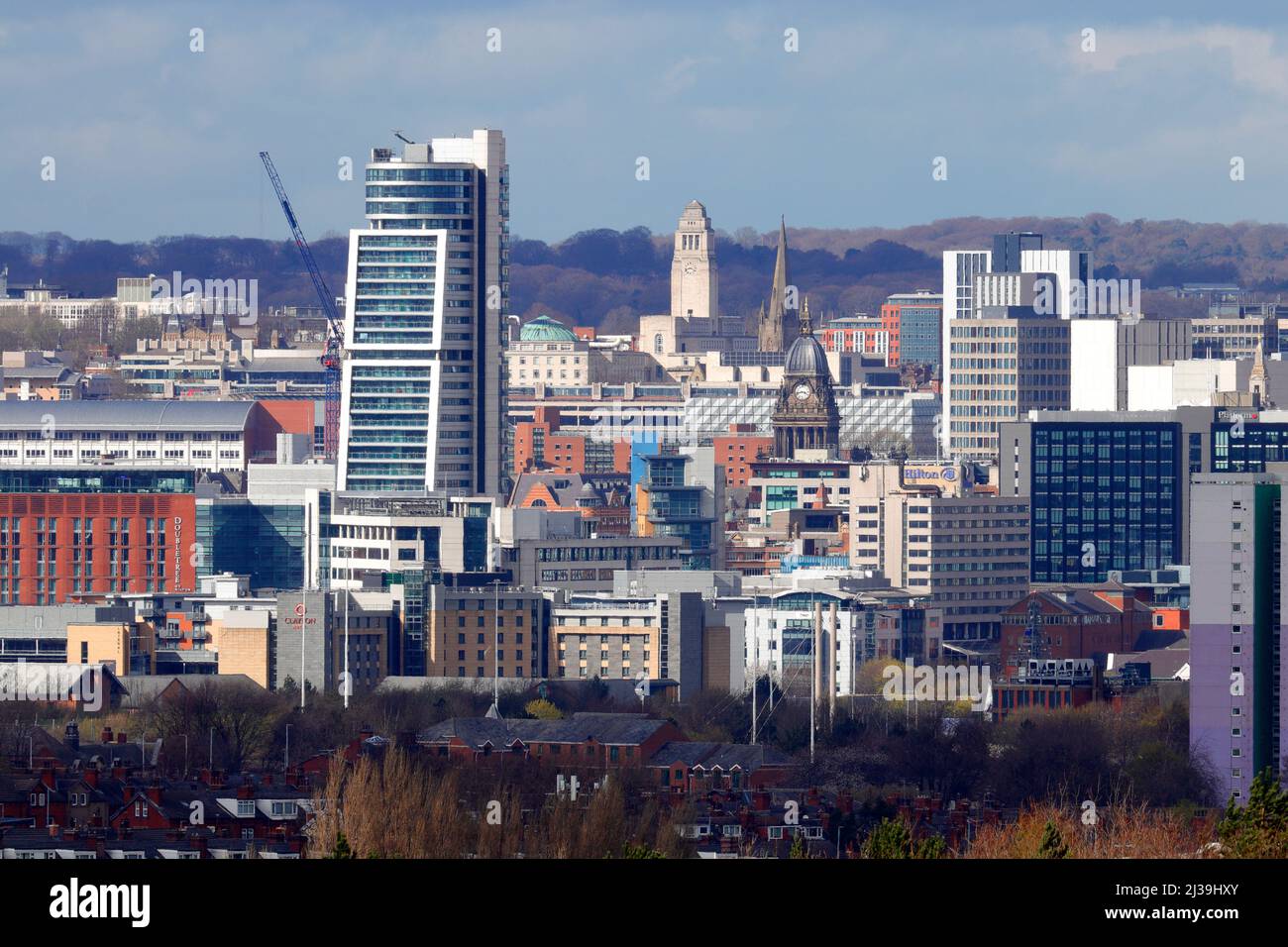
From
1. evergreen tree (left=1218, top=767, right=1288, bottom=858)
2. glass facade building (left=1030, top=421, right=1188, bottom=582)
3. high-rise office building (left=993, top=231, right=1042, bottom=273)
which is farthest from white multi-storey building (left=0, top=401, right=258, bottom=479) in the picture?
evergreen tree (left=1218, top=767, right=1288, bottom=858)

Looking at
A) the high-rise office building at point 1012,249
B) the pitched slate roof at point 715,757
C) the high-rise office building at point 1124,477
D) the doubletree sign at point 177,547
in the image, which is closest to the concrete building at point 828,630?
the high-rise office building at point 1124,477

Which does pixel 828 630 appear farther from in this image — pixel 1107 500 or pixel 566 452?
pixel 566 452

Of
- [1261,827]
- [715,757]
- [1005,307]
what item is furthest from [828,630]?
[1261,827]

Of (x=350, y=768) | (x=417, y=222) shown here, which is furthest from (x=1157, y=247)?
(x=350, y=768)

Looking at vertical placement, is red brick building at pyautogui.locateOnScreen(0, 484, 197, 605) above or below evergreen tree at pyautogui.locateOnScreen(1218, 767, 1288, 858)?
below

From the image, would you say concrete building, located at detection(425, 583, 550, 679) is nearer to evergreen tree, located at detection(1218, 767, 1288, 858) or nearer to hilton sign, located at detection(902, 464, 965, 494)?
hilton sign, located at detection(902, 464, 965, 494)

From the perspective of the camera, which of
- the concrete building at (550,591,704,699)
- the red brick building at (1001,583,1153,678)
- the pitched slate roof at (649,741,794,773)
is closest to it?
the pitched slate roof at (649,741,794,773)

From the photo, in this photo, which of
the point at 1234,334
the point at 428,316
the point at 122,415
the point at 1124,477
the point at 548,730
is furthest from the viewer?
the point at 1234,334
